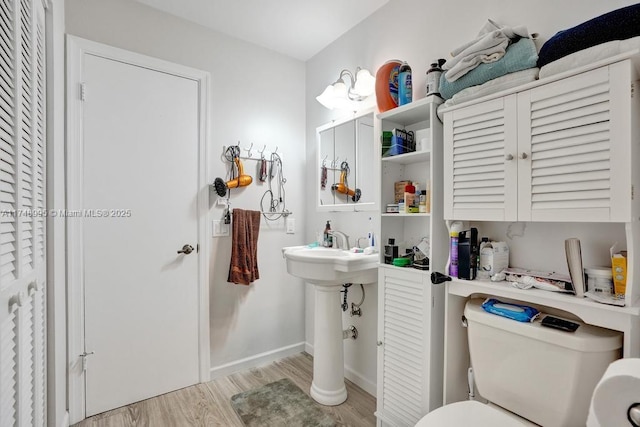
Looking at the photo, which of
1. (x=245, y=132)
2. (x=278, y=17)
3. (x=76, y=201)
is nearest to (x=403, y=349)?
(x=245, y=132)

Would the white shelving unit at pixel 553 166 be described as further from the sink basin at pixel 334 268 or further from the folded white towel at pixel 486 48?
the sink basin at pixel 334 268

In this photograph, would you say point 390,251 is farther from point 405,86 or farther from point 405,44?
point 405,44

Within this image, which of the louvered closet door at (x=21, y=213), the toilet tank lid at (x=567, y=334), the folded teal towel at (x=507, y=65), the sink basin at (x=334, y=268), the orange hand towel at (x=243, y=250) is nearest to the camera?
the louvered closet door at (x=21, y=213)

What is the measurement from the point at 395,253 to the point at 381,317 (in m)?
0.35

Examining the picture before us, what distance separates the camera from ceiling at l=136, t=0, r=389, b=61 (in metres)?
2.00

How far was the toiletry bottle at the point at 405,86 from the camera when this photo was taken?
1.65m

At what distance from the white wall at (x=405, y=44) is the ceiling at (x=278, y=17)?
0.32 ft

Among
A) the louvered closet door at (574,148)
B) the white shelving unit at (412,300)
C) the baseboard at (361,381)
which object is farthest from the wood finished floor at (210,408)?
the louvered closet door at (574,148)

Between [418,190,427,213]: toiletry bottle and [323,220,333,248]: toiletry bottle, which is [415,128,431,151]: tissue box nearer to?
[418,190,427,213]: toiletry bottle

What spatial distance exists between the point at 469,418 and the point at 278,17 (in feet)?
8.01

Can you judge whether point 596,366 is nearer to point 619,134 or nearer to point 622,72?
point 619,134

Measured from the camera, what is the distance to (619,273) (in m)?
1.00

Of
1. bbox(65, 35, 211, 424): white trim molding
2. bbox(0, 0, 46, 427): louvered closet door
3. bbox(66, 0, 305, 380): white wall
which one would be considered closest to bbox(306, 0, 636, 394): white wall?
bbox(66, 0, 305, 380): white wall

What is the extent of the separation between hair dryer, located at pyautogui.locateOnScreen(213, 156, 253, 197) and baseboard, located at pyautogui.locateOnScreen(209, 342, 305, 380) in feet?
4.16
